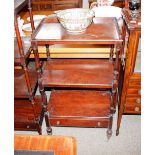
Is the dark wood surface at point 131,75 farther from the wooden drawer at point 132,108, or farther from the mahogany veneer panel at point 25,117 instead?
the mahogany veneer panel at point 25,117

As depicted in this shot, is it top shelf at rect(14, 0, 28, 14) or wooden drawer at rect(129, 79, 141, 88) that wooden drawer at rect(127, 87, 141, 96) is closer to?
wooden drawer at rect(129, 79, 141, 88)

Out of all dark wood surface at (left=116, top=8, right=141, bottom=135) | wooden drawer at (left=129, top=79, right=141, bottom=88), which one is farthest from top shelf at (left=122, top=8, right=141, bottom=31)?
wooden drawer at (left=129, top=79, right=141, bottom=88)

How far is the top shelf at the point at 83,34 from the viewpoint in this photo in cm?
129

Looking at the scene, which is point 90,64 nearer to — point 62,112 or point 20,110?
point 62,112

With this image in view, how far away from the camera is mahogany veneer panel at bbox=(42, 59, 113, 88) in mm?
1491

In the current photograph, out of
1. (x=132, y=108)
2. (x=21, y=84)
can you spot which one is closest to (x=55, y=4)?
(x=21, y=84)

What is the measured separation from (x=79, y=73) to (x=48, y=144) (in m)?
0.81

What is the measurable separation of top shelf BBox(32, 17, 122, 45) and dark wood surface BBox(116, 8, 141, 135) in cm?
9

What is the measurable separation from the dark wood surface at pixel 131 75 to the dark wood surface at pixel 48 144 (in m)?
0.75

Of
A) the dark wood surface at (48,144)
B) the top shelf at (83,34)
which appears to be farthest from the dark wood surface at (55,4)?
the dark wood surface at (48,144)

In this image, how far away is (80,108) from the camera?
1.74 meters
